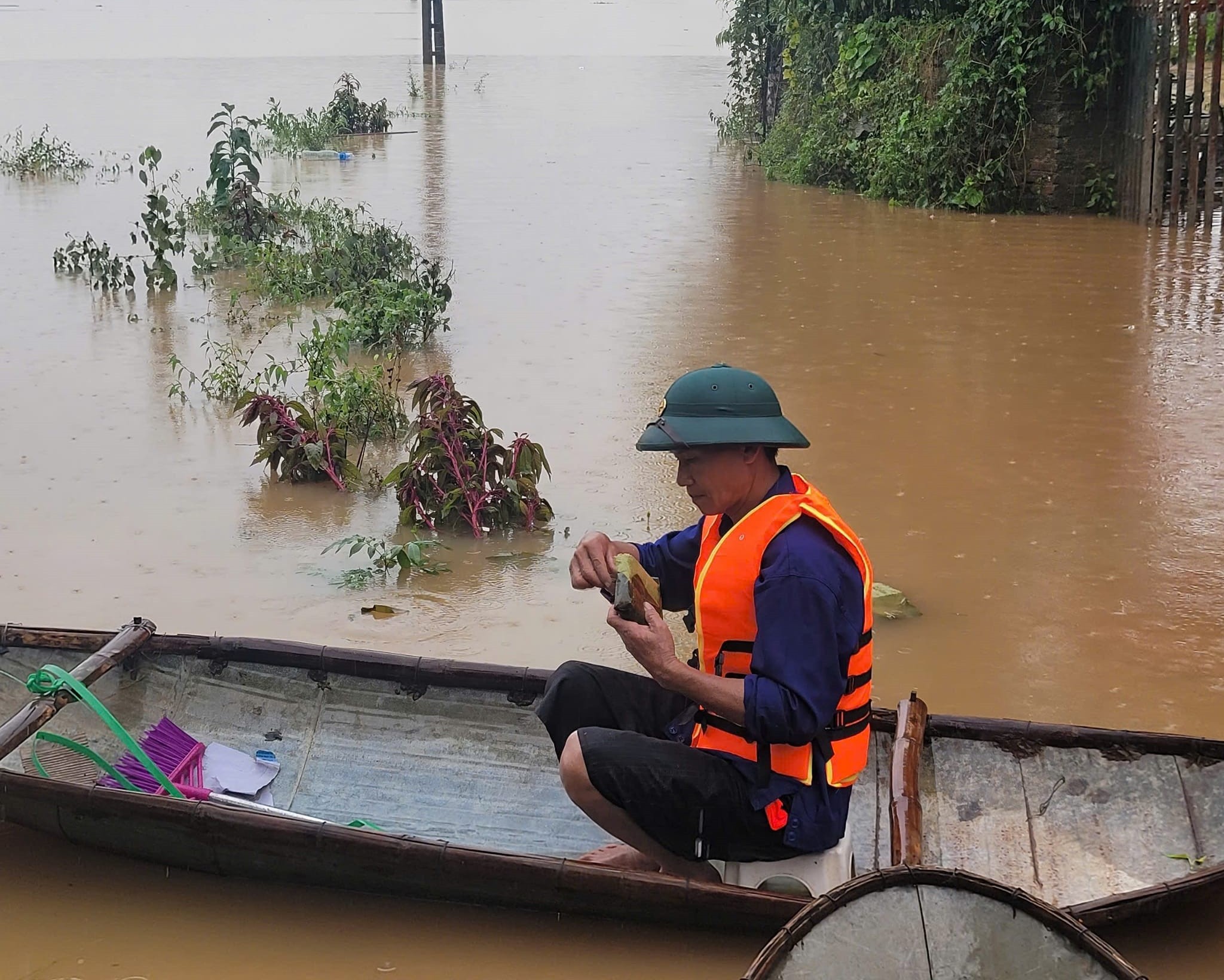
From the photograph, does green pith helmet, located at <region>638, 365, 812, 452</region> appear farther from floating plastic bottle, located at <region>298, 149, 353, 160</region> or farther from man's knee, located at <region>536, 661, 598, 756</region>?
floating plastic bottle, located at <region>298, 149, 353, 160</region>

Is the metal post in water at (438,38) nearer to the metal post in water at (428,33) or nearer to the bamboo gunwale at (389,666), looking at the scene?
the metal post in water at (428,33)

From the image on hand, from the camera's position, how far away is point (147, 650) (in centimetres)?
430

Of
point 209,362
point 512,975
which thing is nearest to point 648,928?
point 512,975

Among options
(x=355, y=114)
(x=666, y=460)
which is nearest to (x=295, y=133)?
(x=355, y=114)

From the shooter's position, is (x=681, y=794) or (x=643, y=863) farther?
(x=643, y=863)

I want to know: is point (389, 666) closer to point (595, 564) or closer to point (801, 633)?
point (595, 564)

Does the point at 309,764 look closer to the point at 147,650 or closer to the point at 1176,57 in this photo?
the point at 147,650

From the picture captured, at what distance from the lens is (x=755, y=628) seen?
119 inches

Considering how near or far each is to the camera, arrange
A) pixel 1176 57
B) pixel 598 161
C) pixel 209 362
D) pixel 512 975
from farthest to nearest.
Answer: pixel 598 161
pixel 1176 57
pixel 209 362
pixel 512 975

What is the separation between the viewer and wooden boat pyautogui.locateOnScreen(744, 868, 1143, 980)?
92.6 inches

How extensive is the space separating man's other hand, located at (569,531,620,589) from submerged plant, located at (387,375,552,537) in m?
2.62

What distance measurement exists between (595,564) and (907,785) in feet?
2.93

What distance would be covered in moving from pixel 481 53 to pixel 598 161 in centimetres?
2040

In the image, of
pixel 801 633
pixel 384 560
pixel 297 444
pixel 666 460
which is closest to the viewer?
pixel 801 633
